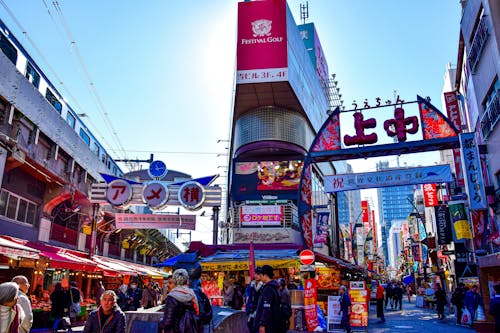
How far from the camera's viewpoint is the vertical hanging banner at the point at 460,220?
18438mm

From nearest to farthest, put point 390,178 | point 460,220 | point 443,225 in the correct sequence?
point 390,178
point 460,220
point 443,225

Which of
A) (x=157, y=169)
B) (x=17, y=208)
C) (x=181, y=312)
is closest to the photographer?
(x=181, y=312)

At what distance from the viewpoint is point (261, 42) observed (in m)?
32.3

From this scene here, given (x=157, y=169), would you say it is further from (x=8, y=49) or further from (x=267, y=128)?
(x=267, y=128)

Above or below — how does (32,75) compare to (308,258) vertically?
above

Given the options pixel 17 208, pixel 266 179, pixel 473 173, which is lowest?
pixel 17 208

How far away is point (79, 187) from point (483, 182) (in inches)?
848

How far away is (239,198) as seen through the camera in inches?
1244

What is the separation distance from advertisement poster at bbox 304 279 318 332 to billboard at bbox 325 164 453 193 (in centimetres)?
586

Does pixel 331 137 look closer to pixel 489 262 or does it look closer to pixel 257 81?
pixel 489 262

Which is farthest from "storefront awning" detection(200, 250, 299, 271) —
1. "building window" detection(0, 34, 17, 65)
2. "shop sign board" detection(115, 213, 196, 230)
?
"building window" detection(0, 34, 17, 65)

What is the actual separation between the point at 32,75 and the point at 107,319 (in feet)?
55.0

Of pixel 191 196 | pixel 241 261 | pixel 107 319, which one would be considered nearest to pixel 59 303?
pixel 107 319

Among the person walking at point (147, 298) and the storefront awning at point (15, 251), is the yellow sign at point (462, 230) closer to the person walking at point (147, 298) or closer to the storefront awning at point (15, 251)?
the person walking at point (147, 298)
